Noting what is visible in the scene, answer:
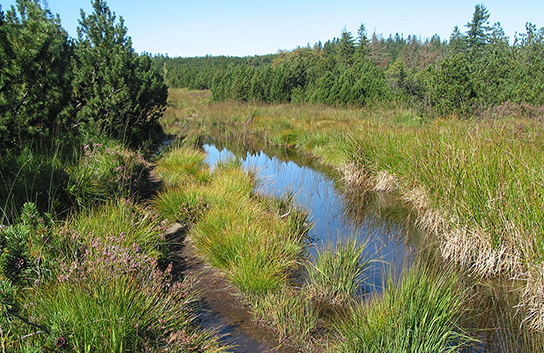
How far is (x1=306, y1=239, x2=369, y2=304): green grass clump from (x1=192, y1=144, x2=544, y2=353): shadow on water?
0.25 m

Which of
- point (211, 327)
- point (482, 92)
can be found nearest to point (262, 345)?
point (211, 327)

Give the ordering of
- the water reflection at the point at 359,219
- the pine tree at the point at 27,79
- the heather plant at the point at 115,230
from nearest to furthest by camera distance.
Result: the heather plant at the point at 115,230
the water reflection at the point at 359,219
the pine tree at the point at 27,79

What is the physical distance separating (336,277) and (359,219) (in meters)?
2.37

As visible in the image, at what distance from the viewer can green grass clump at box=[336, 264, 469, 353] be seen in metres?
2.44

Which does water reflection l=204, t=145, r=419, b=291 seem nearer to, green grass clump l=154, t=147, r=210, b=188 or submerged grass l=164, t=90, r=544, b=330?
submerged grass l=164, t=90, r=544, b=330

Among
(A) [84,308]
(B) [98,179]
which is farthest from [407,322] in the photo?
(B) [98,179]

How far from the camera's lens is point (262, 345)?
2.88 m

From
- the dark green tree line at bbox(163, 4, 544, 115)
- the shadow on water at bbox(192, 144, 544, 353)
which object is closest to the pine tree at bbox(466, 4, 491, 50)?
the dark green tree line at bbox(163, 4, 544, 115)

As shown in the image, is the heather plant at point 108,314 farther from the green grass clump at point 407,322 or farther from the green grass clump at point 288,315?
the green grass clump at point 407,322

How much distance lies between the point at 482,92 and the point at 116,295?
546 inches

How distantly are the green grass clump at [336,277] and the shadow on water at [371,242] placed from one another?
10.0 inches

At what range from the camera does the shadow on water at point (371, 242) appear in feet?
9.77

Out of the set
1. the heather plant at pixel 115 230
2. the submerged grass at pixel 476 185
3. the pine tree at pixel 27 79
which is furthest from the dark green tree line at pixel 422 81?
the pine tree at pixel 27 79

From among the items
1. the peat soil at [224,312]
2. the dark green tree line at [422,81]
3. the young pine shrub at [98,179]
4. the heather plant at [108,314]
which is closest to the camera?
the heather plant at [108,314]
